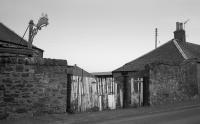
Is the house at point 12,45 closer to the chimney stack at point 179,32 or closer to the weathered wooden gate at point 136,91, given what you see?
the weathered wooden gate at point 136,91

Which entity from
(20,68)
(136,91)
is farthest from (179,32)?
(20,68)

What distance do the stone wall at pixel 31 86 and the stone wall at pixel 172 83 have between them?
667cm

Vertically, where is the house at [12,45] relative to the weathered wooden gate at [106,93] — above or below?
above

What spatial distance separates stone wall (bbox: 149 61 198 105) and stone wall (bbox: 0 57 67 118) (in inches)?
262

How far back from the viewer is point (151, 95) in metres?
15.3

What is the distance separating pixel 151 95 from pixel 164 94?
1.64 meters

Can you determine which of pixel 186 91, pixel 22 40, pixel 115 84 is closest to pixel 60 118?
pixel 115 84

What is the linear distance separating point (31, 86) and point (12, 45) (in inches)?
453

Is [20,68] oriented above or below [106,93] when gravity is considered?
above

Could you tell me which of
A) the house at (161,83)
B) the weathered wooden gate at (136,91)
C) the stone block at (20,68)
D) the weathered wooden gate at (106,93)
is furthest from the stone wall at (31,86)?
the weathered wooden gate at (136,91)

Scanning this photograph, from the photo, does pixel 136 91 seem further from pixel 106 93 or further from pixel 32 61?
pixel 32 61

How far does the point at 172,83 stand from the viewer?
17.4 metres

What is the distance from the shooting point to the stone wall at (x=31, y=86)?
984cm

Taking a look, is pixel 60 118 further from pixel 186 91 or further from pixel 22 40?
pixel 22 40
